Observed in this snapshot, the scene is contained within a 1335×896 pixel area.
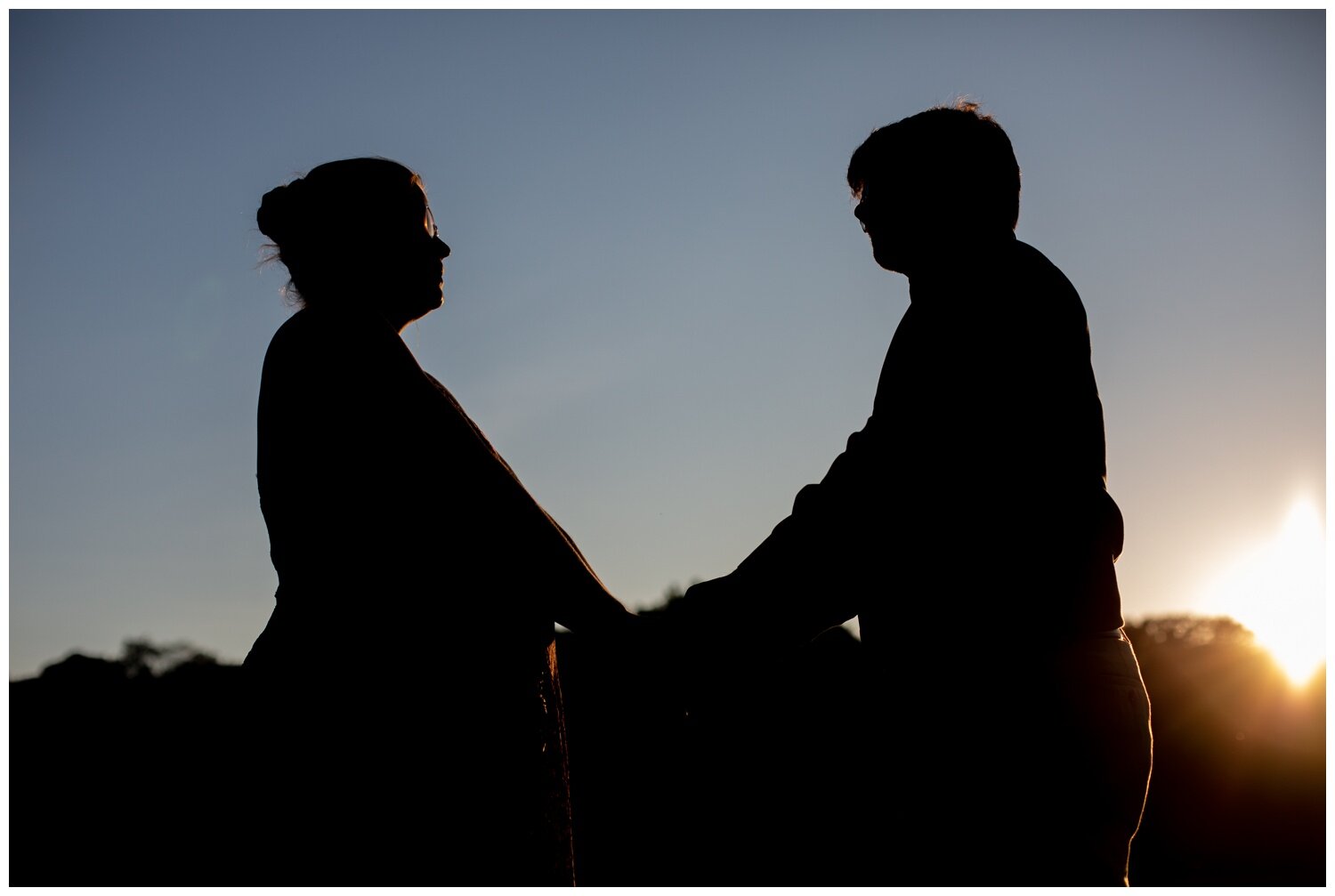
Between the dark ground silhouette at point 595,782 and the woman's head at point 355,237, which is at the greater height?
the woman's head at point 355,237

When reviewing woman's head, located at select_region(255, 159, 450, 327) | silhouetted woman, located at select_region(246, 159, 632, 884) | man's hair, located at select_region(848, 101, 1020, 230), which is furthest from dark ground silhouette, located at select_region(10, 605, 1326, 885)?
man's hair, located at select_region(848, 101, 1020, 230)

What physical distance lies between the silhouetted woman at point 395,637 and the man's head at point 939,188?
131 centimetres

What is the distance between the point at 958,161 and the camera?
343 cm

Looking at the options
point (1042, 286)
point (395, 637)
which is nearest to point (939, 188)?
point (1042, 286)

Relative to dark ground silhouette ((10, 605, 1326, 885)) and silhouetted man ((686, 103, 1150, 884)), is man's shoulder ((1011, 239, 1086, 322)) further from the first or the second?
dark ground silhouette ((10, 605, 1326, 885))

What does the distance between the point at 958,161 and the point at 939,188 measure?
89 mm

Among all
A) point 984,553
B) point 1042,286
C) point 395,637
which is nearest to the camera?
point 984,553

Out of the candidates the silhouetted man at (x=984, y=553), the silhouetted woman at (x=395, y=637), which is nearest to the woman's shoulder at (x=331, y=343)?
the silhouetted woman at (x=395, y=637)

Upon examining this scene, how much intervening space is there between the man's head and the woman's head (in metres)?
1.36

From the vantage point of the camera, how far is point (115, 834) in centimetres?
1316

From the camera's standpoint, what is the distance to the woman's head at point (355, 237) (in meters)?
3.50

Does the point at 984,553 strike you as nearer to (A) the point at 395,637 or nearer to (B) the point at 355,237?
(A) the point at 395,637

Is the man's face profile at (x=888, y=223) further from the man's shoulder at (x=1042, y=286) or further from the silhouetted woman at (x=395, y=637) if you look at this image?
the silhouetted woman at (x=395, y=637)

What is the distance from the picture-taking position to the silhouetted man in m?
2.79
